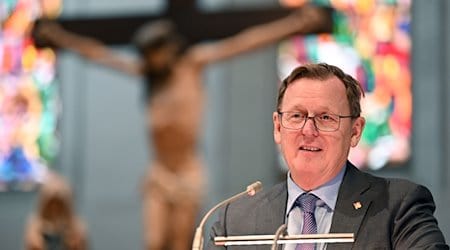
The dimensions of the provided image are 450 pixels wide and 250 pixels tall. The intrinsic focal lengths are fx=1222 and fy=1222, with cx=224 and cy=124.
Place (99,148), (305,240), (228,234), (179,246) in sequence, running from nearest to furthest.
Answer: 1. (305,240)
2. (228,234)
3. (179,246)
4. (99,148)

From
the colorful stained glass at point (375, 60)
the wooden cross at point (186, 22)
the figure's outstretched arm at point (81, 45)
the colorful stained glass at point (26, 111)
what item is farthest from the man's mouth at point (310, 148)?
the colorful stained glass at point (26, 111)

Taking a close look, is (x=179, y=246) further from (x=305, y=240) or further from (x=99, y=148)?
(x=305, y=240)

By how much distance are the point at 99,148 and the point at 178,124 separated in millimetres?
3122

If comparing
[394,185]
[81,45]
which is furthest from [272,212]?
[81,45]

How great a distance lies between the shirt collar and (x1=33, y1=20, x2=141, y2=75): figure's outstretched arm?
6849 millimetres

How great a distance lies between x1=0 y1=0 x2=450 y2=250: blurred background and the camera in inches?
457

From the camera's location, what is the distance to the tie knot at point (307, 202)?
266 cm

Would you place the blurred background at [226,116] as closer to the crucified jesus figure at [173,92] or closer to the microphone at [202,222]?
the crucified jesus figure at [173,92]

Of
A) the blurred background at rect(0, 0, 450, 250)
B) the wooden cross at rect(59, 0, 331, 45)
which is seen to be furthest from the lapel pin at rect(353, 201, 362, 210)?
the blurred background at rect(0, 0, 450, 250)

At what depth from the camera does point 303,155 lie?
2619 millimetres

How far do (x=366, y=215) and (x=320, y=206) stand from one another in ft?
0.35

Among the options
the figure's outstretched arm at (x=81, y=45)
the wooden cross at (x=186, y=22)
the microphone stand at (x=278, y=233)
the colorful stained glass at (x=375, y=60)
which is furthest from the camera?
the colorful stained glass at (x=375, y=60)

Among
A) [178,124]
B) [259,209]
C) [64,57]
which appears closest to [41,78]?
[64,57]

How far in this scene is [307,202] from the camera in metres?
2.66
